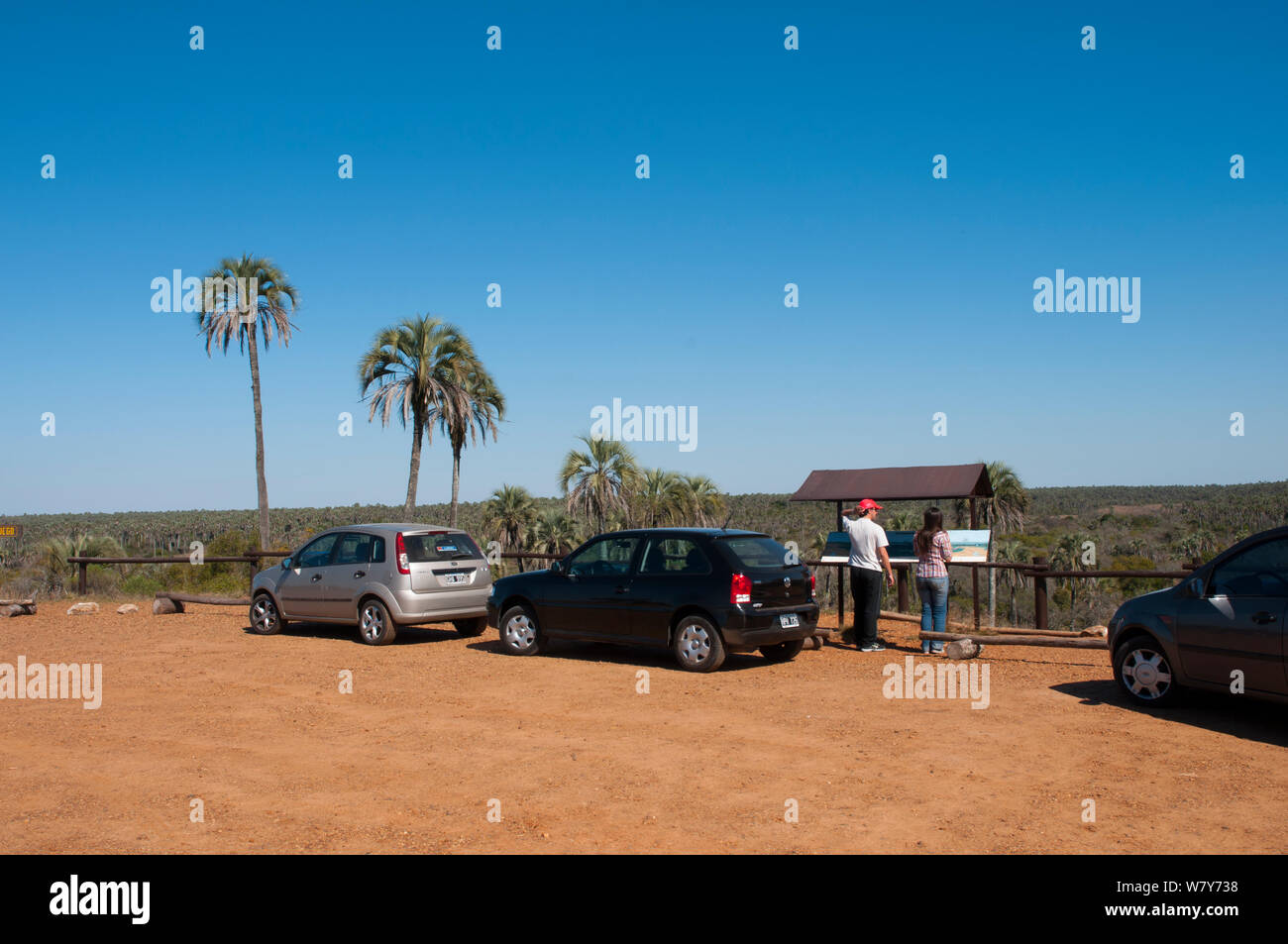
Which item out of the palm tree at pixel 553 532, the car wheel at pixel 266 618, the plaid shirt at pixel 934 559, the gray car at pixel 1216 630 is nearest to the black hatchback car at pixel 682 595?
the plaid shirt at pixel 934 559

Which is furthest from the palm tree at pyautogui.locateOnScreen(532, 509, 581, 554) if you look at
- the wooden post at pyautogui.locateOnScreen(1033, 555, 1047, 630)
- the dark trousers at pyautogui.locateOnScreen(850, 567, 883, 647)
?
the dark trousers at pyautogui.locateOnScreen(850, 567, 883, 647)

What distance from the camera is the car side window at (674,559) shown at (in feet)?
37.8

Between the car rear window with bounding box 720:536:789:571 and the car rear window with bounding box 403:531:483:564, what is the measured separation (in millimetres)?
4817

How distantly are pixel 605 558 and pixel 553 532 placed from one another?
100 ft

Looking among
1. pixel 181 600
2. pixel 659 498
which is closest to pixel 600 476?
pixel 659 498

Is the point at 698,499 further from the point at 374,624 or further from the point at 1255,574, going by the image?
the point at 1255,574

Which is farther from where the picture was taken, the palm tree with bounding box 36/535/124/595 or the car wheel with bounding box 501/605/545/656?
the palm tree with bounding box 36/535/124/595

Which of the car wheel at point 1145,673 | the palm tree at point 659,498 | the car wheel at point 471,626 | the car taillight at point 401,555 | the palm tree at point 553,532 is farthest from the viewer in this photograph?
the palm tree at point 553,532

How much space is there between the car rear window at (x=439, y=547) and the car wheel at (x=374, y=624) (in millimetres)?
891

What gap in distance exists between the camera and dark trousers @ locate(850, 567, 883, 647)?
42.7 ft

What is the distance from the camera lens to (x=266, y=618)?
1588cm

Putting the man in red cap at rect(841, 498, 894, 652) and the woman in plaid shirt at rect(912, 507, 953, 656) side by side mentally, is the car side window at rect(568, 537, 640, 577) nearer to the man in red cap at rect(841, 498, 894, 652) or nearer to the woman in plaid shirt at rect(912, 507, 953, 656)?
the man in red cap at rect(841, 498, 894, 652)

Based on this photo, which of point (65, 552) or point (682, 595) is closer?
point (682, 595)

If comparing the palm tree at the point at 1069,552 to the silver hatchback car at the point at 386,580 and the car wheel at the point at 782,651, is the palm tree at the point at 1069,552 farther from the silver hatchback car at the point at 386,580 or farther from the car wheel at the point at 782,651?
the silver hatchback car at the point at 386,580
